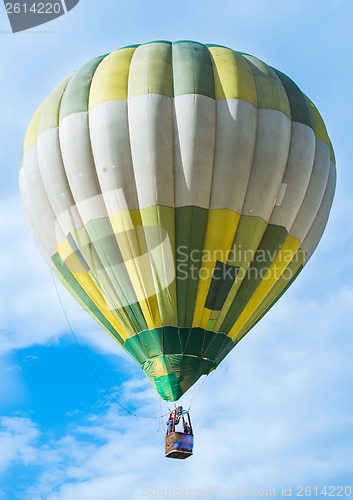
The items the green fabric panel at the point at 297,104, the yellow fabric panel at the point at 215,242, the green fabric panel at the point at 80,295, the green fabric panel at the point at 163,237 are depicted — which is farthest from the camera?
the green fabric panel at the point at 80,295

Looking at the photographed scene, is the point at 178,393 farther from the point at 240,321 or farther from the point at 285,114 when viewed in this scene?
the point at 285,114

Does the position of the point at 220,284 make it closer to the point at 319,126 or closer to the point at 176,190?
the point at 176,190

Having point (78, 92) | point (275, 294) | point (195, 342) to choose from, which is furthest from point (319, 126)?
point (195, 342)

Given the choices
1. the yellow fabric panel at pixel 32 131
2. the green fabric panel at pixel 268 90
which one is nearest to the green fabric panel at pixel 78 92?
the yellow fabric panel at pixel 32 131

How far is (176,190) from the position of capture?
456 inches

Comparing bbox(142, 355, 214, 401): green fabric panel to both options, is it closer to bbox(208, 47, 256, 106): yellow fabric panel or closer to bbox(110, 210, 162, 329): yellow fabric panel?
bbox(110, 210, 162, 329): yellow fabric panel

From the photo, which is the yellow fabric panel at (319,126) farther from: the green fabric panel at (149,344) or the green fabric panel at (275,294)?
the green fabric panel at (149,344)

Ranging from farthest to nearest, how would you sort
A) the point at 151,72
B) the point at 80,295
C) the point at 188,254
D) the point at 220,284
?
1. the point at 80,295
2. the point at 220,284
3. the point at 151,72
4. the point at 188,254

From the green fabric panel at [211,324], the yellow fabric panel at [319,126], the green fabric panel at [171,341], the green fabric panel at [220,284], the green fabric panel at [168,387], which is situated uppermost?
the yellow fabric panel at [319,126]

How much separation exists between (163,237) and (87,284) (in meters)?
1.86

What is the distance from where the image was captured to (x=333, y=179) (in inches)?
533

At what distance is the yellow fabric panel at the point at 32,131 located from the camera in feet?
42.3

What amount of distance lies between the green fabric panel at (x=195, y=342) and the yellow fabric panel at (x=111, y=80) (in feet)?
12.8

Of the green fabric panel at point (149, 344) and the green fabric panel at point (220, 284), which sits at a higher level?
the green fabric panel at point (220, 284)
